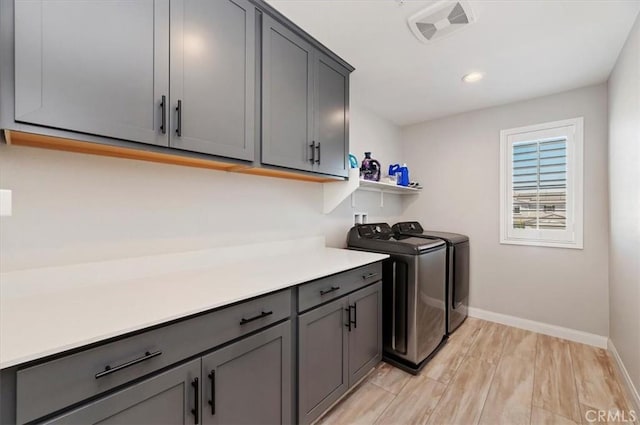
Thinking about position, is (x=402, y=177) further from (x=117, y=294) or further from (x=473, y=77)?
(x=117, y=294)

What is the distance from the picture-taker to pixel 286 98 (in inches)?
66.7

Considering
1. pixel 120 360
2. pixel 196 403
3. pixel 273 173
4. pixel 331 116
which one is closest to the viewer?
pixel 120 360

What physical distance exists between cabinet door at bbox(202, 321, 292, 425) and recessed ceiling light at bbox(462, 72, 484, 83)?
2.43 metres

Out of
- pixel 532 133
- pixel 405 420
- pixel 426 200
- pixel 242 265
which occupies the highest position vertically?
pixel 532 133

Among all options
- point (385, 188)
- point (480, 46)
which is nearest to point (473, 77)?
point (480, 46)

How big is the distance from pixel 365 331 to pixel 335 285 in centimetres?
52

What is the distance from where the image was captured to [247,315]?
117 centimetres

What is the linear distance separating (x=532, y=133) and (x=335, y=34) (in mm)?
2343

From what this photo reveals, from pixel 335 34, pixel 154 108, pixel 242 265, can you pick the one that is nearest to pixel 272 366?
pixel 242 265

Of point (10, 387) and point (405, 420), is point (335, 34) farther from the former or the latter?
point (405, 420)

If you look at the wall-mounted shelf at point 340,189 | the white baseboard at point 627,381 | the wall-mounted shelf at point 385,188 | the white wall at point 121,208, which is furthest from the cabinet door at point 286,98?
the white baseboard at point 627,381

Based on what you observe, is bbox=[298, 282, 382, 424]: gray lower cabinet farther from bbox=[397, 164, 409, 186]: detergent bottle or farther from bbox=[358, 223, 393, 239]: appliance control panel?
bbox=[397, 164, 409, 186]: detergent bottle

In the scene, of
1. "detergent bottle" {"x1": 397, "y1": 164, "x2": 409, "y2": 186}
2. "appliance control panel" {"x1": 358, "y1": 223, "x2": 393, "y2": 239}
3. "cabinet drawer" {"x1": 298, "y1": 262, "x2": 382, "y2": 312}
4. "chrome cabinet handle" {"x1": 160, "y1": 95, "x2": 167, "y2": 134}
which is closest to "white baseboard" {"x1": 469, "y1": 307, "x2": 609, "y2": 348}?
"appliance control panel" {"x1": 358, "y1": 223, "x2": 393, "y2": 239}

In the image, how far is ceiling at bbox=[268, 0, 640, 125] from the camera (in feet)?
5.14
